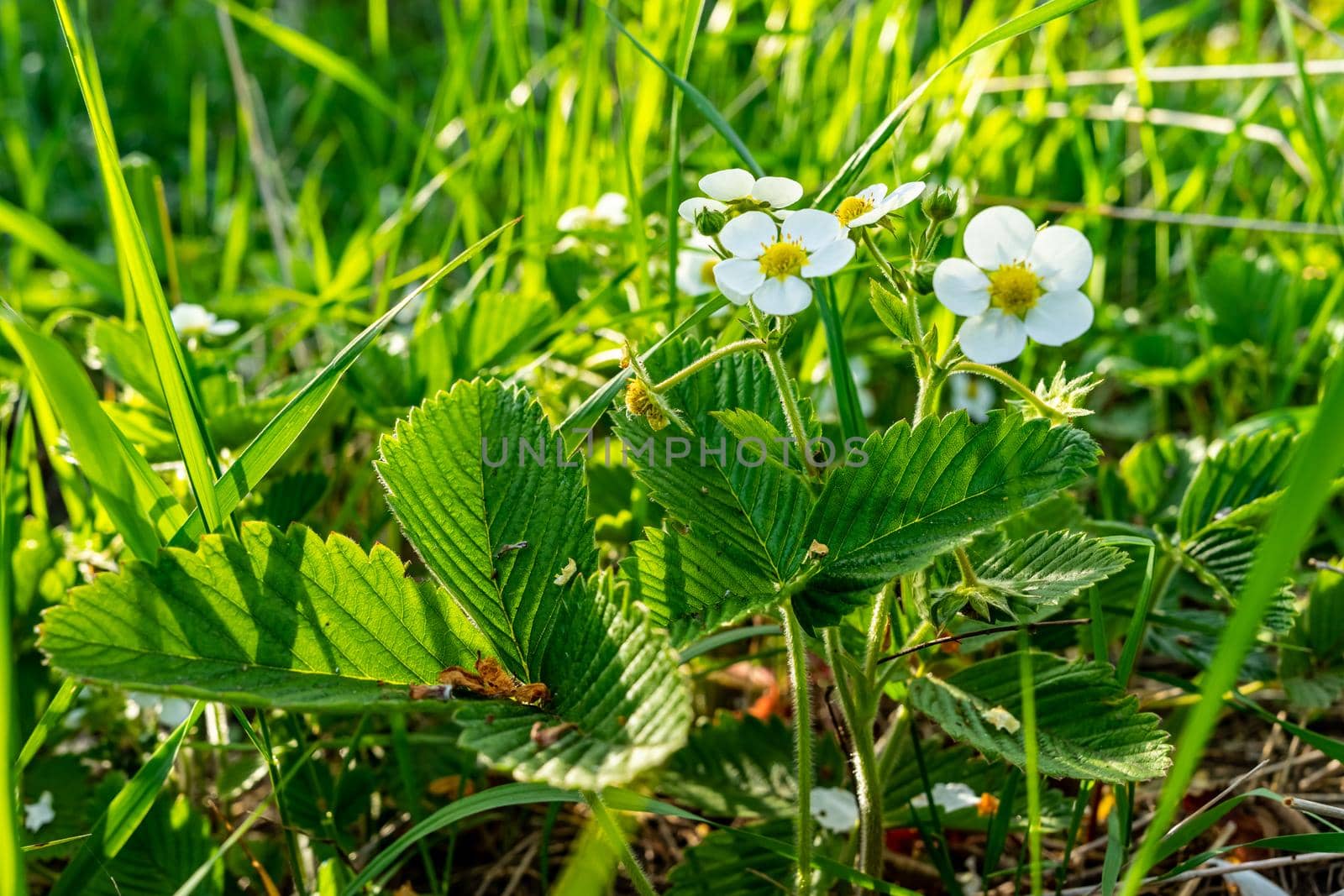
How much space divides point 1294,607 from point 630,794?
1.99ft

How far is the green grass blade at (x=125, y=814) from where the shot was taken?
792 millimetres

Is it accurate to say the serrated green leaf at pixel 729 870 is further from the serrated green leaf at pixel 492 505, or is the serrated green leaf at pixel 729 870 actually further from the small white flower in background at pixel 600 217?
the small white flower in background at pixel 600 217

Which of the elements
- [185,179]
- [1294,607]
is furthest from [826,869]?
[185,179]

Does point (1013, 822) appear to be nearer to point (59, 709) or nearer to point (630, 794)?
point (630, 794)

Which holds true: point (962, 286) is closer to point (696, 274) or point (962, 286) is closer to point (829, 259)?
point (829, 259)

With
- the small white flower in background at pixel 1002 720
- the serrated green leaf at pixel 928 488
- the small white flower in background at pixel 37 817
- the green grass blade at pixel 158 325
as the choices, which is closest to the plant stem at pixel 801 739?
the serrated green leaf at pixel 928 488

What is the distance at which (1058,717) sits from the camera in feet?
2.76

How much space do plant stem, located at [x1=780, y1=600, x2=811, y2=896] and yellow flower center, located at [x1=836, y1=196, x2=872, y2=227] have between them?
1.00 ft

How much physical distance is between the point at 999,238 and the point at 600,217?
0.95 m

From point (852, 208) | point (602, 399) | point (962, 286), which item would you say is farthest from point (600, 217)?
point (962, 286)

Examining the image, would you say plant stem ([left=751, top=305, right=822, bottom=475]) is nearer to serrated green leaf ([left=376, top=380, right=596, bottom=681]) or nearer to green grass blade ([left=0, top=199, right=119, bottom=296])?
serrated green leaf ([left=376, top=380, right=596, bottom=681])

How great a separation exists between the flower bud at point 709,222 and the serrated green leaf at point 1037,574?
0.34 meters

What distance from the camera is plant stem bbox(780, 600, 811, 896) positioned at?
77cm

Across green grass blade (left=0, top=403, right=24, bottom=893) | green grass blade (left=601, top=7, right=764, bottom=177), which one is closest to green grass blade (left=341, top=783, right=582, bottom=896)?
green grass blade (left=0, top=403, right=24, bottom=893)
